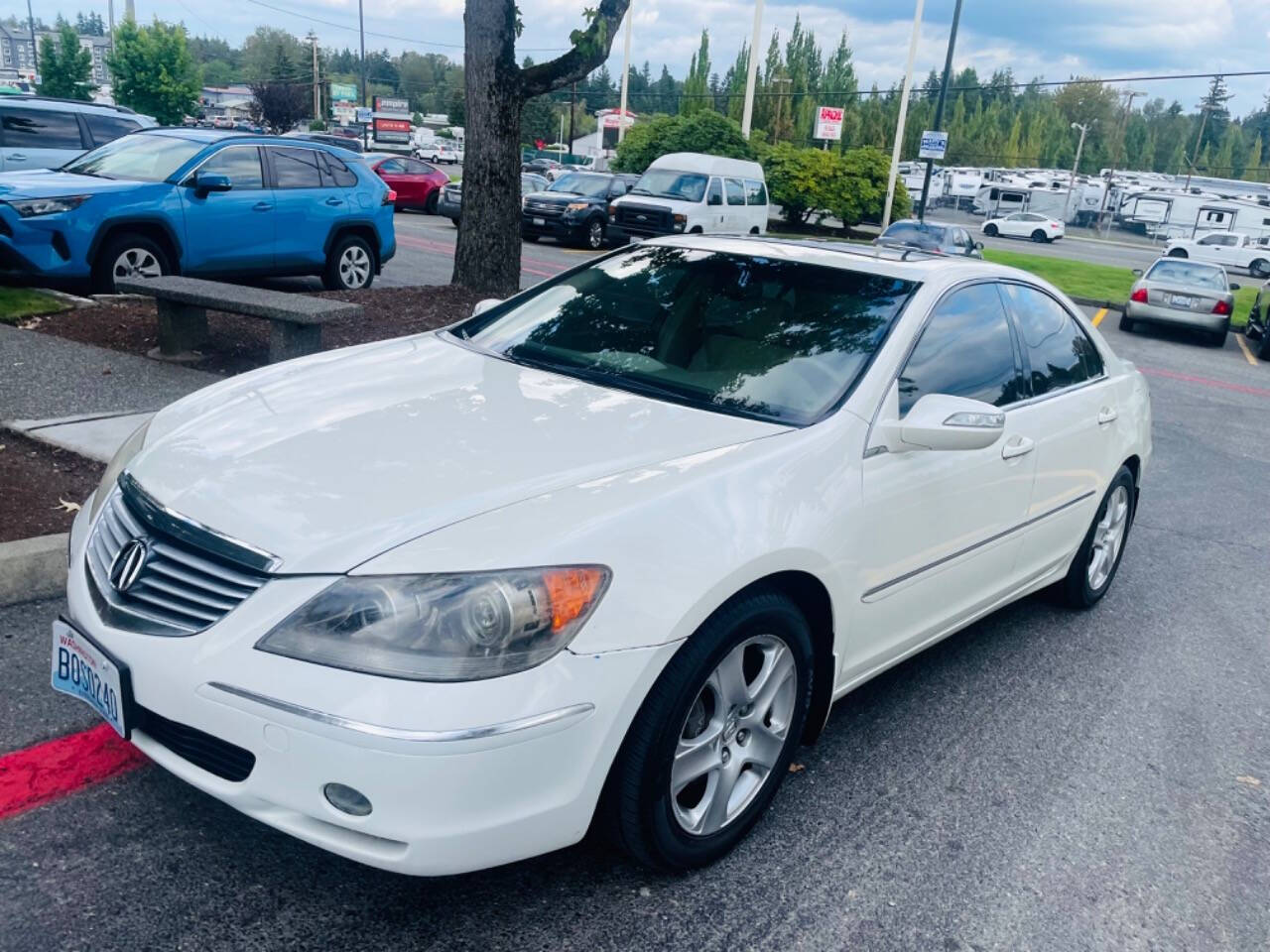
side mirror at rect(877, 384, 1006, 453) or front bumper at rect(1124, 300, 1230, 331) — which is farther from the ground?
side mirror at rect(877, 384, 1006, 453)

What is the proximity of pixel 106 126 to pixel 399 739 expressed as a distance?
46.8ft

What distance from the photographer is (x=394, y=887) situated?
2775 millimetres

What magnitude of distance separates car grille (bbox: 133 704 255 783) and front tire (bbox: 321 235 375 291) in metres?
9.57

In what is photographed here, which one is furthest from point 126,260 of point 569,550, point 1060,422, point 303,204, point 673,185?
point 673,185

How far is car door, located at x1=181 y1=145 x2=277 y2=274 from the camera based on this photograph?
10.2 meters

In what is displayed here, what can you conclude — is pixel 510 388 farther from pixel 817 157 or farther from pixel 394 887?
pixel 817 157

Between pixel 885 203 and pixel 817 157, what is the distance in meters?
3.27

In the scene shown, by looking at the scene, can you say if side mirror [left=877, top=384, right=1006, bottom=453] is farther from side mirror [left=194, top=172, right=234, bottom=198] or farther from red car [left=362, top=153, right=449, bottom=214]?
red car [left=362, top=153, right=449, bottom=214]

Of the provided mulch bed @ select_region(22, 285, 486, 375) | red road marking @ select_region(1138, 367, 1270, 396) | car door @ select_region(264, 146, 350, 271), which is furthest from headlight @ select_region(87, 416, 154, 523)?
red road marking @ select_region(1138, 367, 1270, 396)

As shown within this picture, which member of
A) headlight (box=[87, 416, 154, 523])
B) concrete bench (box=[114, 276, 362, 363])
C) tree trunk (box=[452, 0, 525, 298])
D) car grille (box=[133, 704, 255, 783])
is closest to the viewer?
car grille (box=[133, 704, 255, 783])

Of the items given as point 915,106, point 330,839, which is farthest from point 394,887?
point 915,106

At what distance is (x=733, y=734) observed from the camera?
3.00 meters

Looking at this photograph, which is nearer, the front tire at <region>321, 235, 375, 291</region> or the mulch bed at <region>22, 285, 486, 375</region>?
the mulch bed at <region>22, 285, 486, 375</region>

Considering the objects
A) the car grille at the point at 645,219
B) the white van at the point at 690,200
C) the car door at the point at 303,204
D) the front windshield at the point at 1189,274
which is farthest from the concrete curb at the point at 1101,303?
the car door at the point at 303,204
